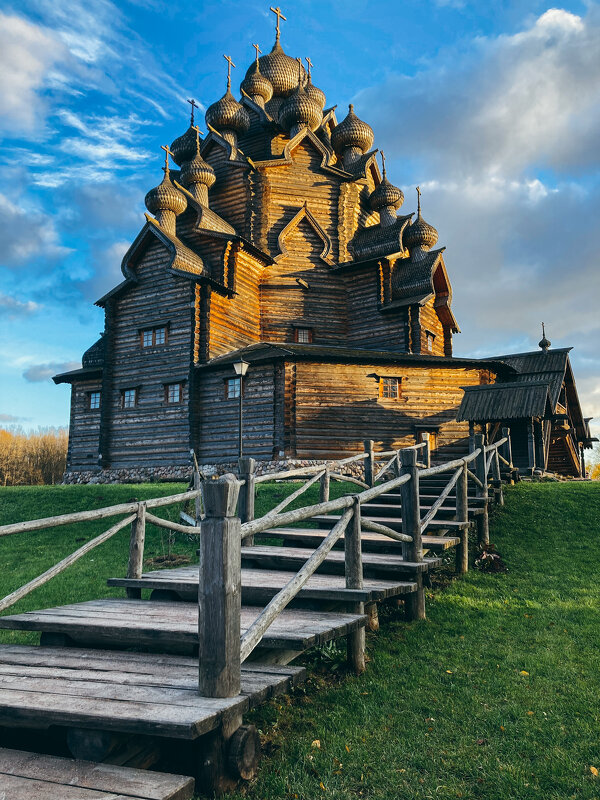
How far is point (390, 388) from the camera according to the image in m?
23.5

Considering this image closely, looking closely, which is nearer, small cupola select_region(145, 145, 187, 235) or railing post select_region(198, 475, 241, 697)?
railing post select_region(198, 475, 241, 697)

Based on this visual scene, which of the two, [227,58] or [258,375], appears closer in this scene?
[258,375]

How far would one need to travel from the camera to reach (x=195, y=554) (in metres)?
11.3

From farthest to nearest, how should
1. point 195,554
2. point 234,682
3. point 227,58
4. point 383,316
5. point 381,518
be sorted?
point 227,58, point 383,316, point 195,554, point 381,518, point 234,682

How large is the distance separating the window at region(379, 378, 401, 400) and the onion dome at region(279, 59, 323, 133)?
15.8 meters

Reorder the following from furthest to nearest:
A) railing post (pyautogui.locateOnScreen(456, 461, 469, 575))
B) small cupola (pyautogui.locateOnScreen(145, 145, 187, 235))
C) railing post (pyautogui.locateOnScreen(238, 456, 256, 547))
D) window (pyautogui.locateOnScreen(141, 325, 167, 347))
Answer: small cupola (pyautogui.locateOnScreen(145, 145, 187, 235)), window (pyautogui.locateOnScreen(141, 325, 167, 347)), railing post (pyautogui.locateOnScreen(456, 461, 469, 575)), railing post (pyautogui.locateOnScreen(238, 456, 256, 547))

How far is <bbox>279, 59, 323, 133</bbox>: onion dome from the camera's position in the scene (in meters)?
30.4

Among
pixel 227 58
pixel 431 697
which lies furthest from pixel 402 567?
pixel 227 58

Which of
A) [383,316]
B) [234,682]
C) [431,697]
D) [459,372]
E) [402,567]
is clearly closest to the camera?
[234,682]

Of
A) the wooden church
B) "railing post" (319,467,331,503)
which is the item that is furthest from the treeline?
"railing post" (319,467,331,503)

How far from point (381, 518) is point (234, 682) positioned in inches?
274

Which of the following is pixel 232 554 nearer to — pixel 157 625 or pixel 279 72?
pixel 157 625

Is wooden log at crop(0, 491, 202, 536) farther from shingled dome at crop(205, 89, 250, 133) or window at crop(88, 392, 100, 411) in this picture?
shingled dome at crop(205, 89, 250, 133)

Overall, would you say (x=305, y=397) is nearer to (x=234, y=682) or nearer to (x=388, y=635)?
(x=388, y=635)
